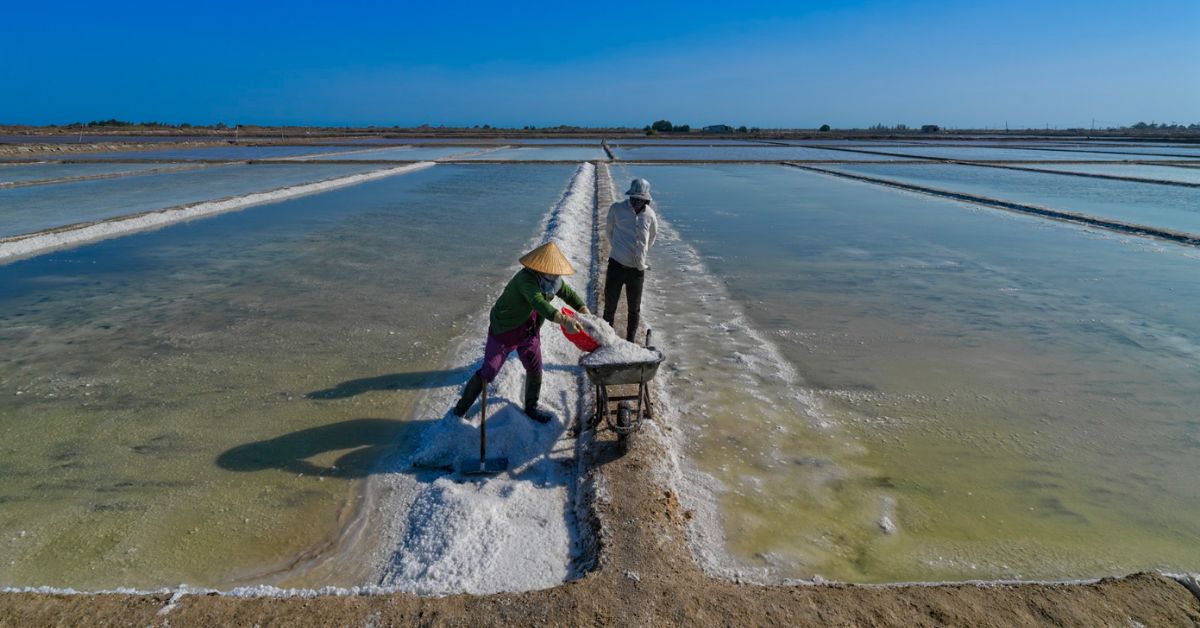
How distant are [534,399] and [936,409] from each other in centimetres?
234

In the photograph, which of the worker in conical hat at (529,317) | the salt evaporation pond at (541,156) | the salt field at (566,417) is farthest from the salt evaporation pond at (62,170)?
the worker in conical hat at (529,317)

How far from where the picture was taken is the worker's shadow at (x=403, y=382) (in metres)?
4.01

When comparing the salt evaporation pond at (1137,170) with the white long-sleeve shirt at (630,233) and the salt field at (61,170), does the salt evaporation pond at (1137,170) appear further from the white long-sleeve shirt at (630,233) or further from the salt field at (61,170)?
the salt field at (61,170)

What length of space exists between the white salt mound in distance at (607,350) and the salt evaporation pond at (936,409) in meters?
0.64

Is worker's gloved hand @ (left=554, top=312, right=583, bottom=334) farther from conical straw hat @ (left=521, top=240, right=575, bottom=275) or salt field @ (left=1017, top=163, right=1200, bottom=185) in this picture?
salt field @ (left=1017, top=163, right=1200, bottom=185)

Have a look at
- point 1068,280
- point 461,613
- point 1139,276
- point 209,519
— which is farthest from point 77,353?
point 1139,276

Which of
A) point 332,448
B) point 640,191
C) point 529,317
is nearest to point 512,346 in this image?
point 529,317

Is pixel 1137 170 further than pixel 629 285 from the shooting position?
Yes

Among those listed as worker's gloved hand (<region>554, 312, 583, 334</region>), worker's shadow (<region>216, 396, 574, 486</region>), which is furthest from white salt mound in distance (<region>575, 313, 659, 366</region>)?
worker's shadow (<region>216, 396, 574, 486</region>)

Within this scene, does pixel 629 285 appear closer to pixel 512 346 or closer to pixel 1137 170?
pixel 512 346

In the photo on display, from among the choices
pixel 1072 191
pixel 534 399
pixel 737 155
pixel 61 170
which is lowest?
pixel 534 399

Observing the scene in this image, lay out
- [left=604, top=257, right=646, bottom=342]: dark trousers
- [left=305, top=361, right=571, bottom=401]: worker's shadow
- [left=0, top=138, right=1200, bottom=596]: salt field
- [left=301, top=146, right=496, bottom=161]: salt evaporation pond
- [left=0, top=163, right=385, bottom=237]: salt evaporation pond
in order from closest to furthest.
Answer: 1. [left=0, top=138, right=1200, bottom=596]: salt field
2. [left=305, top=361, right=571, bottom=401]: worker's shadow
3. [left=604, top=257, right=646, bottom=342]: dark trousers
4. [left=0, top=163, right=385, bottom=237]: salt evaporation pond
5. [left=301, top=146, right=496, bottom=161]: salt evaporation pond

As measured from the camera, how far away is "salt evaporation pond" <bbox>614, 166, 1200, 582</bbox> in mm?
2707

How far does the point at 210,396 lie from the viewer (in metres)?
3.97
